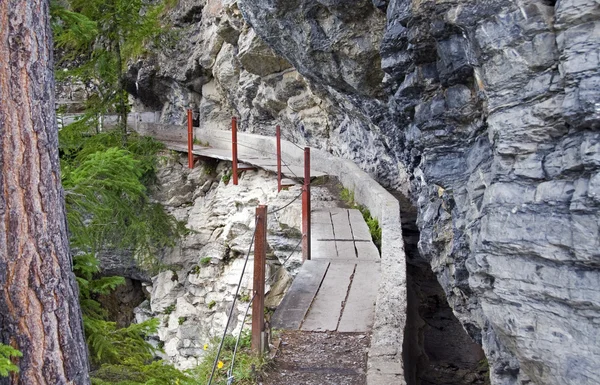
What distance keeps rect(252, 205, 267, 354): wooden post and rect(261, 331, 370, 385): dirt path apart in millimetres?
304

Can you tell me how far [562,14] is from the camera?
3.40 m

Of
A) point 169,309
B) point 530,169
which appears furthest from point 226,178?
point 530,169

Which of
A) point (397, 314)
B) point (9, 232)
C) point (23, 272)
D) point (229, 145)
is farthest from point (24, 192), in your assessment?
point (229, 145)

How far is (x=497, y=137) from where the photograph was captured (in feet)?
13.4

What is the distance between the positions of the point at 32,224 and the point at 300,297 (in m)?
4.00

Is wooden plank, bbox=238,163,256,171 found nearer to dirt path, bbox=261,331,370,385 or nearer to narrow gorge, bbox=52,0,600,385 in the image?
narrow gorge, bbox=52,0,600,385

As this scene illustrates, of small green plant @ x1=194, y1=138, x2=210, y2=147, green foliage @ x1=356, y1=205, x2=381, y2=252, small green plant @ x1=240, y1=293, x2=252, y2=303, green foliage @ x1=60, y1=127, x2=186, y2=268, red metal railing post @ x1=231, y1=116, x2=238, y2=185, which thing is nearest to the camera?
green foliage @ x1=356, y1=205, x2=381, y2=252

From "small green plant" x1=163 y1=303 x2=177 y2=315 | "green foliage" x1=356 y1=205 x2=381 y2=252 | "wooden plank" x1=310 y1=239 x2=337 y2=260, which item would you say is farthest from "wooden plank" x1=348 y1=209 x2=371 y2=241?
"small green plant" x1=163 y1=303 x2=177 y2=315

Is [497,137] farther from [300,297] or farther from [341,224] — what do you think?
[341,224]

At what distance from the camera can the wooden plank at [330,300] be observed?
607cm

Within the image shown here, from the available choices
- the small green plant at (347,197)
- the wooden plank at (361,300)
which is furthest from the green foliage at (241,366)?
the small green plant at (347,197)

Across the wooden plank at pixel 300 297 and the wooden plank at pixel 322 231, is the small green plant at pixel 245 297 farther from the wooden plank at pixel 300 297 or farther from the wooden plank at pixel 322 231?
the wooden plank at pixel 300 297

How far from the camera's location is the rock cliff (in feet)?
11.1

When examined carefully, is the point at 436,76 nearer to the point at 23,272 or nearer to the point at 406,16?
the point at 406,16
